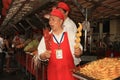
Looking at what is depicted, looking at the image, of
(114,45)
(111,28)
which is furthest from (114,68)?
(111,28)

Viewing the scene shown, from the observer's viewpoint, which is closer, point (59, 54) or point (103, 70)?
point (103, 70)

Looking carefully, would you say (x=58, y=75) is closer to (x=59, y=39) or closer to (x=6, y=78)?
(x=59, y=39)

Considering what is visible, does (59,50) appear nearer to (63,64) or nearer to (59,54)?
(59,54)

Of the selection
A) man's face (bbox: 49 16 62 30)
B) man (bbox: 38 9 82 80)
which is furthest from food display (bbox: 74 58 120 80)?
man's face (bbox: 49 16 62 30)

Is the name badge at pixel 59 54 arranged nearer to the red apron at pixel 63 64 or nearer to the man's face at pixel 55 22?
the red apron at pixel 63 64

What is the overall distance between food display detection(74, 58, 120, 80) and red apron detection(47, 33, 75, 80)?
0.29 meters

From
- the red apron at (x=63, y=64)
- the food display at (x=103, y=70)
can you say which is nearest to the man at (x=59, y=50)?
the red apron at (x=63, y=64)

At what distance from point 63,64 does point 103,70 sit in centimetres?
73

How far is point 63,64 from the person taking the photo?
4031 mm

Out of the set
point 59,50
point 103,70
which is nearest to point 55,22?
point 59,50

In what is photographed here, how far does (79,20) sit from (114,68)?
6.85 metres

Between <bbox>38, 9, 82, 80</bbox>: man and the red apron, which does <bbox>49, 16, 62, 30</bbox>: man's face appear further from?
the red apron

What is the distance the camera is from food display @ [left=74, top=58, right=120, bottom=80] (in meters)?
3.29

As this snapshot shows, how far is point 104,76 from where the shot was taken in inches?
129
